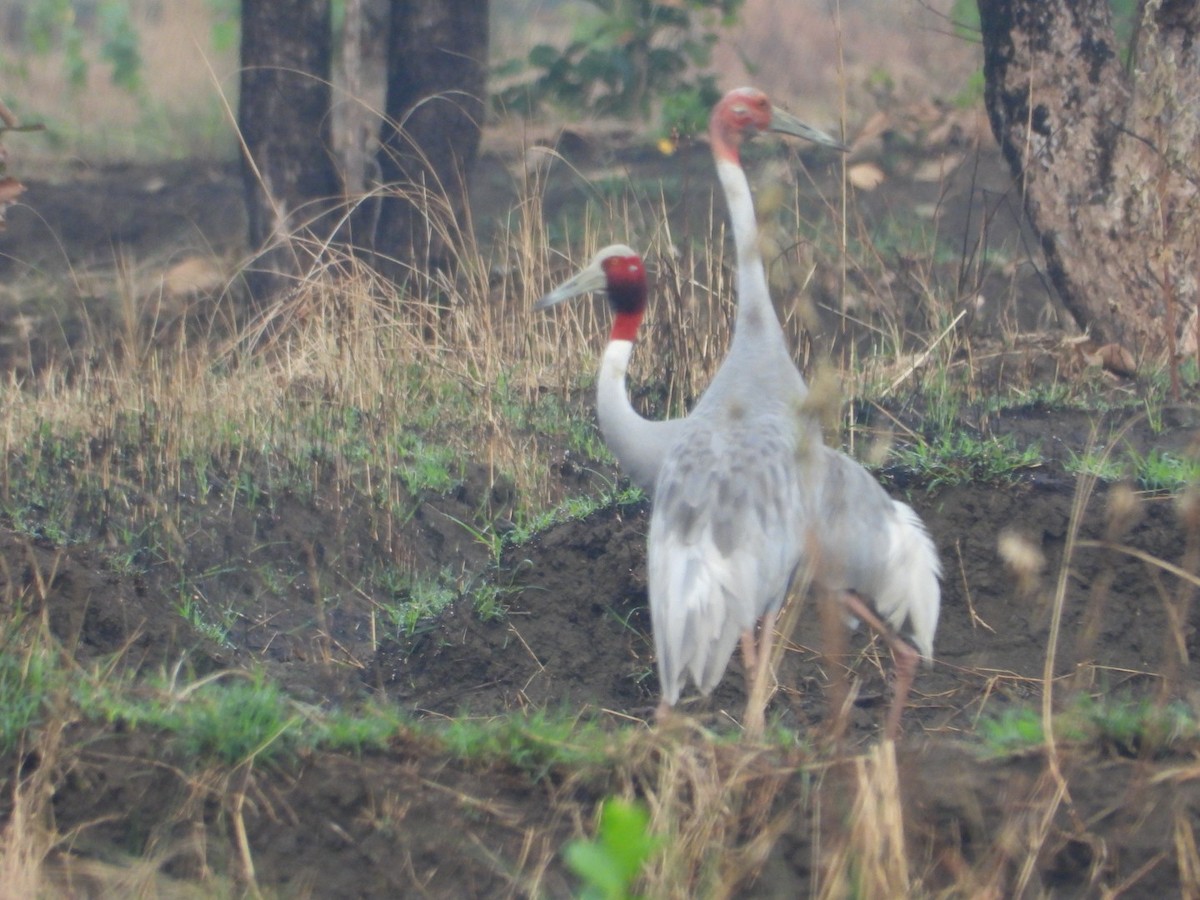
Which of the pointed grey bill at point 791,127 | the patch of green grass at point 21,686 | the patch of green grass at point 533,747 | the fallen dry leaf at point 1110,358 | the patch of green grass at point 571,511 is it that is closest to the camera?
the patch of green grass at point 533,747

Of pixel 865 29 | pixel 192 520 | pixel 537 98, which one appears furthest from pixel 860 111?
pixel 192 520

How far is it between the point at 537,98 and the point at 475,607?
7.11m

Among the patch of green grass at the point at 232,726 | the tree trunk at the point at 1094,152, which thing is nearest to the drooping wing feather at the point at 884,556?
the patch of green grass at the point at 232,726

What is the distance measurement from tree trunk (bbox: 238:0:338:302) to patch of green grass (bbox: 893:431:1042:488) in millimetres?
4047

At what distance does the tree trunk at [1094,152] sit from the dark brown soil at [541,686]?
0.48 meters

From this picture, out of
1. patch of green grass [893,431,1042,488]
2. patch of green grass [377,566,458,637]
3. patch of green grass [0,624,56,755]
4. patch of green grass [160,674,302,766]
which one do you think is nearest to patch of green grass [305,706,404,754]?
patch of green grass [160,674,302,766]

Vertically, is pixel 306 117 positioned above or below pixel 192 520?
above

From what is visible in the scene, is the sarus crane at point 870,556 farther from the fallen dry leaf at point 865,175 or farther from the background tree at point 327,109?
the fallen dry leaf at point 865,175

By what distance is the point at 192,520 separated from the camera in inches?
219

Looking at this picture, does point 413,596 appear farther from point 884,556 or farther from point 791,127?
point 791,127

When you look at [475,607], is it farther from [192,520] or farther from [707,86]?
[707,86]

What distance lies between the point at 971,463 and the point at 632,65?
278 inches

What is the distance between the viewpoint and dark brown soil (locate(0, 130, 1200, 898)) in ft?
9.28

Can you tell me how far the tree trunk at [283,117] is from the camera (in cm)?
836
